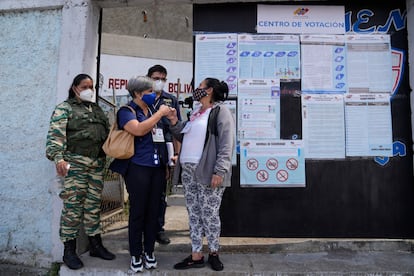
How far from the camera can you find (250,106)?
3631mm

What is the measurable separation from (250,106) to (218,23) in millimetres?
1009

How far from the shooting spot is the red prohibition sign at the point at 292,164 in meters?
3.60

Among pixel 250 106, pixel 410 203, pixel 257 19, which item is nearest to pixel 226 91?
pixel 250 106

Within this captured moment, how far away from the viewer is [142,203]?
2.86 metres

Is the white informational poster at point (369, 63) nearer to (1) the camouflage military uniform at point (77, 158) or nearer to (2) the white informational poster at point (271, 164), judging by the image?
(2) the white informational poster at point (271, 164)

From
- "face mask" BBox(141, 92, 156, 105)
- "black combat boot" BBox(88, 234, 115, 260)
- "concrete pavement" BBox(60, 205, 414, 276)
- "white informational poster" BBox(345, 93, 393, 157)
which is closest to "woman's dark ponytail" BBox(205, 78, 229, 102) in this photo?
"face mask" BBox(141, 92, 156, 105)

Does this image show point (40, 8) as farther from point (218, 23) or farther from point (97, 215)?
point (97, 215)

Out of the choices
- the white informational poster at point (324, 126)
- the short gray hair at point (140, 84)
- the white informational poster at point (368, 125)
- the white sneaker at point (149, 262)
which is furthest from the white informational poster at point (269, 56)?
the white sneaker at point (149, 262)

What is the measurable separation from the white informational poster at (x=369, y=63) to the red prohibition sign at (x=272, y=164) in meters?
1.15

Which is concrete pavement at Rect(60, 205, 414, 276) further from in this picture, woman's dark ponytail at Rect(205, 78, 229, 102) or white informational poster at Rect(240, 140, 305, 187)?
woman's dark ponytail at Rect(205, 78, 229, 102)

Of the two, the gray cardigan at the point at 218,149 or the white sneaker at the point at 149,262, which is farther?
the white sneaker at the point at 149,262

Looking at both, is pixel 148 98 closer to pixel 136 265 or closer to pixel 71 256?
pixel 136 265

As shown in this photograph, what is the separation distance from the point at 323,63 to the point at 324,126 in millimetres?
708

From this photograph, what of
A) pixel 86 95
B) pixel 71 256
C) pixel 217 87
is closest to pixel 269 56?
pixel 217 87
